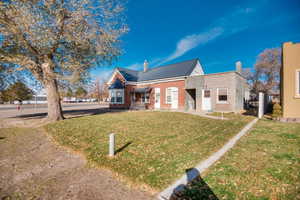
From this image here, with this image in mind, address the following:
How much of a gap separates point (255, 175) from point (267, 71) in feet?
125

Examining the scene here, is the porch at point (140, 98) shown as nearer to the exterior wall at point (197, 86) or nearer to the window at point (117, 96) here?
the window at point (117, 96)

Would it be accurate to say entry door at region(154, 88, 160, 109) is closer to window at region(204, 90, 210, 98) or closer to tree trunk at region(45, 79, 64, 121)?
window at region(204, 90, 210, 98)

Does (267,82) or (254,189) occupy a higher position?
(267,82)

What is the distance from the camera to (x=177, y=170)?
132 inches

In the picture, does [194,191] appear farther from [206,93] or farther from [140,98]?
[140,98]

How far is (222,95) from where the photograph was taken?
1465 cm

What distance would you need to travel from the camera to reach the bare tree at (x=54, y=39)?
761 centimetres

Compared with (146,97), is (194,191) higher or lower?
lower

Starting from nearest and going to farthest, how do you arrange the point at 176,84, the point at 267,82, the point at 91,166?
the point at 91,166 < the point at 176,84 < the point at 267,82

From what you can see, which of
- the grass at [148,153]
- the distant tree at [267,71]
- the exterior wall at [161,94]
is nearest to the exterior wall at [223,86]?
the exterior wall at [161,94]

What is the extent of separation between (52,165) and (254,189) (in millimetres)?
4954

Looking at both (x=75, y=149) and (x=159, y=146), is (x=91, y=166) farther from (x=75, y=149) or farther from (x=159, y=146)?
(x=159, y=146)

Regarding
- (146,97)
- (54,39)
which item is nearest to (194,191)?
(54,39)

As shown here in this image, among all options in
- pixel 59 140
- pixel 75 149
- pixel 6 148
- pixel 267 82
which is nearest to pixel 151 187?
pixel 75 149
